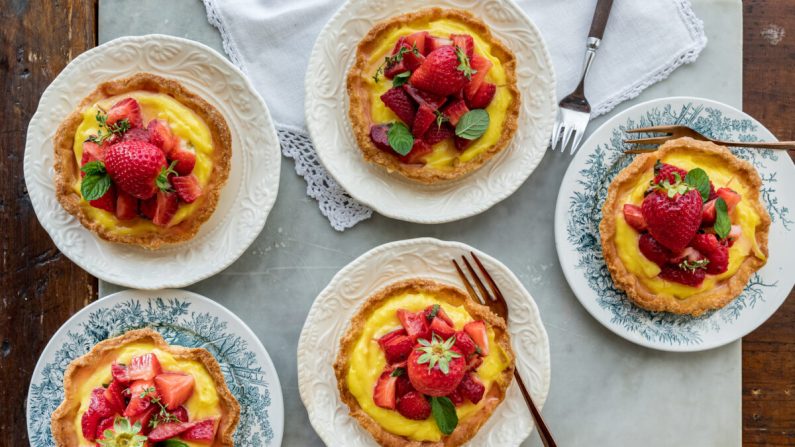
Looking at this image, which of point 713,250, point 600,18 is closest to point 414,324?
point 713,250

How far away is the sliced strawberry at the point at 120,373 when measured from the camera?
3.04 m

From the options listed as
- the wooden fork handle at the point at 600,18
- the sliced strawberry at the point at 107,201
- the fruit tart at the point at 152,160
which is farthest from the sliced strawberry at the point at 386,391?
the wooden fork handle at the point at 600,18

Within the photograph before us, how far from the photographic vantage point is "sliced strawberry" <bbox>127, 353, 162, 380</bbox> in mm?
3037

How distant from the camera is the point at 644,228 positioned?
3307 millimetres

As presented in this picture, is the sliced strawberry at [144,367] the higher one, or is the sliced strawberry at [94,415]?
the sliced strawberry at [144,367]

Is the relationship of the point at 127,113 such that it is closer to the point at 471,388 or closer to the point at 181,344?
the point at 181,344

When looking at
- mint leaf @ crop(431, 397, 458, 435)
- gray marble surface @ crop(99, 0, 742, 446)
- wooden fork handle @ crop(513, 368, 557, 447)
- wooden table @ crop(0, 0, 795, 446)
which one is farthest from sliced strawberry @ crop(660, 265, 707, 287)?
wooden table @ crop(0, 0, 795, 446)

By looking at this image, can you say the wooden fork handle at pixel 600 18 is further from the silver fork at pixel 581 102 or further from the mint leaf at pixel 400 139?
the mint leaf at pixel 400 139

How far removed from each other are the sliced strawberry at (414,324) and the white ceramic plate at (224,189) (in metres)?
0.83

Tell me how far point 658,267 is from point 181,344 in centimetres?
237

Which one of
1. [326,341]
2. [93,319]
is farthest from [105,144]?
[326,341]

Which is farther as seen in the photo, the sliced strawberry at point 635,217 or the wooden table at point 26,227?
the wooden table at point 26,227

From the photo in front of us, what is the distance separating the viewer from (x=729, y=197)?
3271 mm

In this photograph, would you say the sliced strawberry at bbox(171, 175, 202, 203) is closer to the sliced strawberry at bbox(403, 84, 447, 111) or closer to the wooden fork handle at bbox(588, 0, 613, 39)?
the sliced strawberry at bbox(403, 84, 447, 111)
